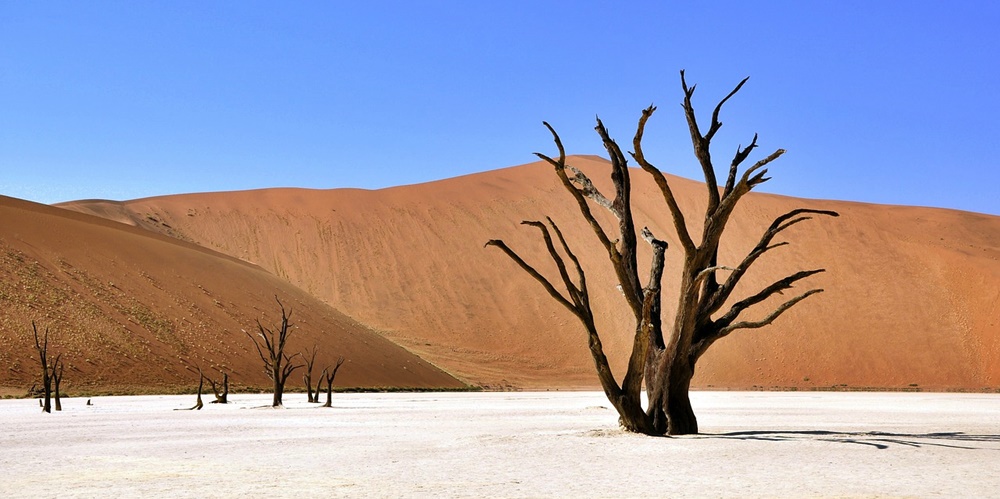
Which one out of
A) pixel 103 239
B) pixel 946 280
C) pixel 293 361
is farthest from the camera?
pixel 946 280

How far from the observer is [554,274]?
7800cm

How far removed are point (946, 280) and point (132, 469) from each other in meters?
70.9

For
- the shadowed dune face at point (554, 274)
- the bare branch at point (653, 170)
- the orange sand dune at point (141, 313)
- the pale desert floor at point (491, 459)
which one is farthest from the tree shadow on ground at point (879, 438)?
the shadowed dune face at point (554, 274)

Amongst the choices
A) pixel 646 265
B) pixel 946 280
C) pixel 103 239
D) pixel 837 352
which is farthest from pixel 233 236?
pixel 946 280

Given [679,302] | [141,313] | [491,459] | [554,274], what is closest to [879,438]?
[679,302]

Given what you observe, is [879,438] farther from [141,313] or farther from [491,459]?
[141,313]

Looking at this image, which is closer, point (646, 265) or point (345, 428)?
point (345, 428)

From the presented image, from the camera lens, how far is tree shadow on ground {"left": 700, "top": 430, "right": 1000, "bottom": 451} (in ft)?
46.2

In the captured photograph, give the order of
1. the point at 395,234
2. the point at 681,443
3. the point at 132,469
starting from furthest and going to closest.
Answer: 1. the point at 395,234
2. the point at 681,443
3. the point at 132,469

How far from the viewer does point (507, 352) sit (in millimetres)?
69438

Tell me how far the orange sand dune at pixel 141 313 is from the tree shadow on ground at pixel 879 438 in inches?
1267

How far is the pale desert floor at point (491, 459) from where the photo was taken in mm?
9469

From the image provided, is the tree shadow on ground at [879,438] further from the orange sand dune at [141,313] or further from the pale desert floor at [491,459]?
the orange sand dune at [141,313]

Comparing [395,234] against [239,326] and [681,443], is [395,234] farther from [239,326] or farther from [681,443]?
[681,443]
